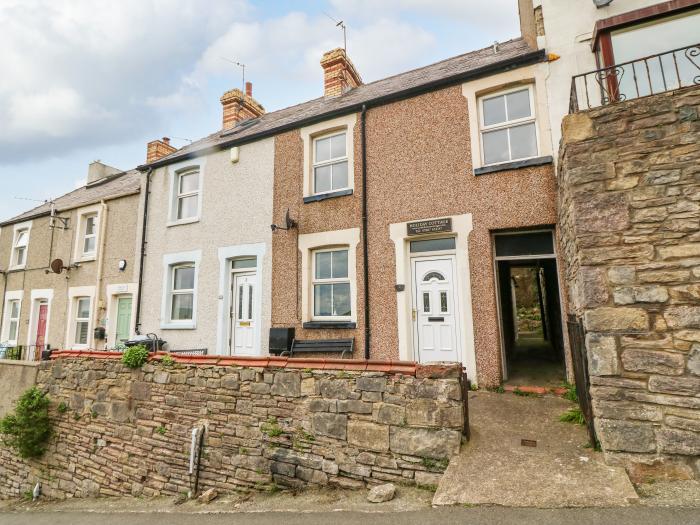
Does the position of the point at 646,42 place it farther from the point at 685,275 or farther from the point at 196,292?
the point at 196,292

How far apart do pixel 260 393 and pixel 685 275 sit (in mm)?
4682

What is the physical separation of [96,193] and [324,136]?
32.1 ft

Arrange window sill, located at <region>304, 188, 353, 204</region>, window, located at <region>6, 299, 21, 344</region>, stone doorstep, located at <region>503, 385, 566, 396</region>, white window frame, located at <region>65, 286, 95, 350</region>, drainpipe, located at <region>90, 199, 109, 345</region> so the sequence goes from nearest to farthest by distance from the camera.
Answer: stone doorstep, located at <region>503, 385, 566, 396</region>, window sill, located at <region>304, 188, 353, 204</region>, drainpipe, located at <region>90, 199, 109, 345</region>, white window frame, located at <region>65, 286, 95, 350</region>, window, located at <region>6, 299, 21, 344</region>

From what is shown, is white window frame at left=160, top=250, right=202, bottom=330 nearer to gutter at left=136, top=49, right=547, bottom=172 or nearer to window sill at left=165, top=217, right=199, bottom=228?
window sill at left=165, top=217, right=199, bottom=228

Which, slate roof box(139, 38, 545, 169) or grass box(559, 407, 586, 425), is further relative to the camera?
slate roof box(139, 38, 545, 169)

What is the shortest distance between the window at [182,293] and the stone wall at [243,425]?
9.14 ft

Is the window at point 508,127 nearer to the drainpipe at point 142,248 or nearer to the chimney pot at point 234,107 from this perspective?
the chimney pot at point 234,107

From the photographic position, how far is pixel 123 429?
598 cm

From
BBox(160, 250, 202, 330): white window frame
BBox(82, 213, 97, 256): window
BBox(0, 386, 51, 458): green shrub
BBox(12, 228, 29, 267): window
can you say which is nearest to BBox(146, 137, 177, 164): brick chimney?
BBox(82, 213, 97, 256): window

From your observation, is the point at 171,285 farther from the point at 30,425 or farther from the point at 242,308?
the point at 30,425

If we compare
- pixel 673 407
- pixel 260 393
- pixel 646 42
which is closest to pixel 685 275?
pixel 673 407

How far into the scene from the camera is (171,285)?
9711mm

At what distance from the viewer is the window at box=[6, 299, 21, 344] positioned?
13281mm

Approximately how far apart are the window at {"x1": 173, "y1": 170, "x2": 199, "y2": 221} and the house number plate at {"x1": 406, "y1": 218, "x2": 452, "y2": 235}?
235 inches
